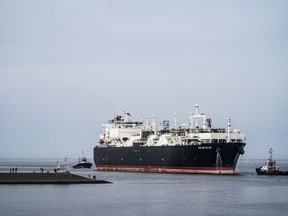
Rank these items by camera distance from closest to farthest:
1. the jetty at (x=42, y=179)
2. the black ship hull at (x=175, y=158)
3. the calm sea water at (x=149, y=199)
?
the calm sea water at (x=149, y=199) → the jetty at (x=42, y=179) → the black ship hull at (x=175, y=158)

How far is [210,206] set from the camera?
64.3 meters

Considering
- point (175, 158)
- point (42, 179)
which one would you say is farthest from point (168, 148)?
point (42, 179)

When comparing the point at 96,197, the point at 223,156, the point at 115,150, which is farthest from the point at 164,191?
the point at 115,150

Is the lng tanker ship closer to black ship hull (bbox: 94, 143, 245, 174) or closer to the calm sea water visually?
black ship hull (bbox: 94, 143, 245, 174)

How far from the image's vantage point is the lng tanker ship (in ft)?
348

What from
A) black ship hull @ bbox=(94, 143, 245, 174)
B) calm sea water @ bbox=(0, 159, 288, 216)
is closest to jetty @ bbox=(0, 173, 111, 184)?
calm sea water @ bbox=(0, 159, 288, 216)

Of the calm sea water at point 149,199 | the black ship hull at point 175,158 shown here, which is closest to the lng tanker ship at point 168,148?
the black ship hull at point 175,158

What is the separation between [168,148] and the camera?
114 meters

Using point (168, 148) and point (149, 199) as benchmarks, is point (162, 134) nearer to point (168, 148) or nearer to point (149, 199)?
point (168, 148)

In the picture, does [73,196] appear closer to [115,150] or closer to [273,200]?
[273,200]

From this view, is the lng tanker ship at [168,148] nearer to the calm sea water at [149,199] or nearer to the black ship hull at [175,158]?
the black ship hull at [175,158]

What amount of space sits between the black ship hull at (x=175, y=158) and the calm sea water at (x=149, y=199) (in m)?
12.3

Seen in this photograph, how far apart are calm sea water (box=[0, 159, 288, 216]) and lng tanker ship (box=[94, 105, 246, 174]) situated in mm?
13313

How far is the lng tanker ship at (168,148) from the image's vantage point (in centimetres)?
10619
